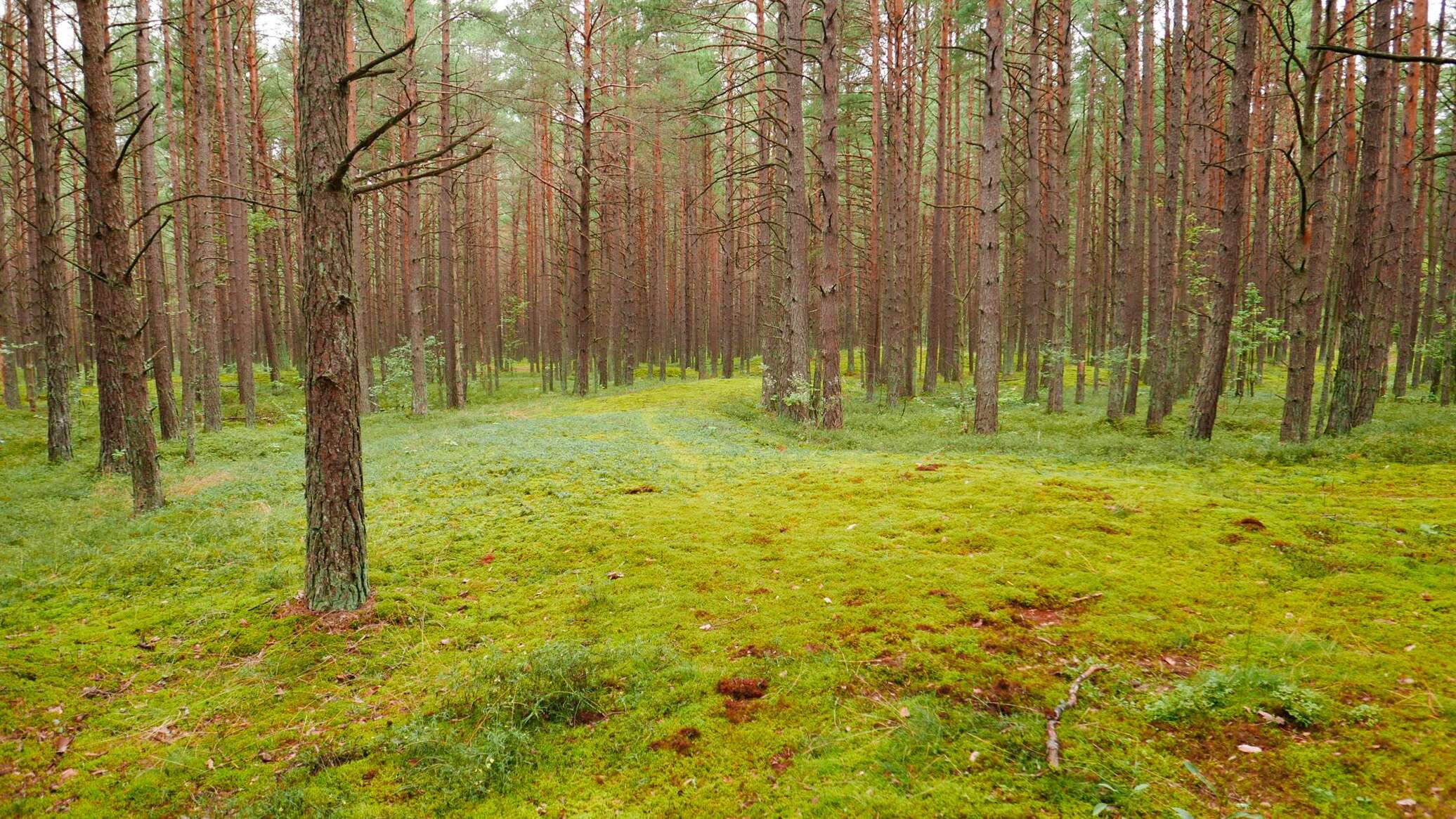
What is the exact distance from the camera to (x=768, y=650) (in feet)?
13.5

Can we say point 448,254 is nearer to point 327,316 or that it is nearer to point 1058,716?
point 327,316

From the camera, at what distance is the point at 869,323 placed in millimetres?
21250

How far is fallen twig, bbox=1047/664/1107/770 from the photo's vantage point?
2.87m

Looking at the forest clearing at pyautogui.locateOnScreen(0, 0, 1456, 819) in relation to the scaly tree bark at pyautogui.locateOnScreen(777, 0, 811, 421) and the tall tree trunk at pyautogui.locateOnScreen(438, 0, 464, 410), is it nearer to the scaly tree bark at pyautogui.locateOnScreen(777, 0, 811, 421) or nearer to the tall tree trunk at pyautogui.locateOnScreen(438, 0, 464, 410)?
the scaly tree bark at pyautogui.locateOnScreen(777, 0, 811, 421)

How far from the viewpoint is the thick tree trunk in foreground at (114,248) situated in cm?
748

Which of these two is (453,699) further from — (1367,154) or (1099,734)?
(1367,154)

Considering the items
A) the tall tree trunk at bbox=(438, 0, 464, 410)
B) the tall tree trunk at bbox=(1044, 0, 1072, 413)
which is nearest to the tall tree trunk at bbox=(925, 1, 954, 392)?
the tall tree trunk at bbox=(1044, 0, 1072, 413)

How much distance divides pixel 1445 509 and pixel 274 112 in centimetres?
3310

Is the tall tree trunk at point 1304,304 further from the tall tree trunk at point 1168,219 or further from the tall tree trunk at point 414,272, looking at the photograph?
the tall tree trunk at point 414,272

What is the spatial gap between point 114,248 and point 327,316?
5.46 metres

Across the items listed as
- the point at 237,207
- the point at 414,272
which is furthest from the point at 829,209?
the point at 237,207

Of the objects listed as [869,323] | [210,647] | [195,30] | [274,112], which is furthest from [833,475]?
[274,112]

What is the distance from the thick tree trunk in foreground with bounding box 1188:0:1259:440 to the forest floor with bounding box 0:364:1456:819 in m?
2.41

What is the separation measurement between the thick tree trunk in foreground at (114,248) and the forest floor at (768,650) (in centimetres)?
74
